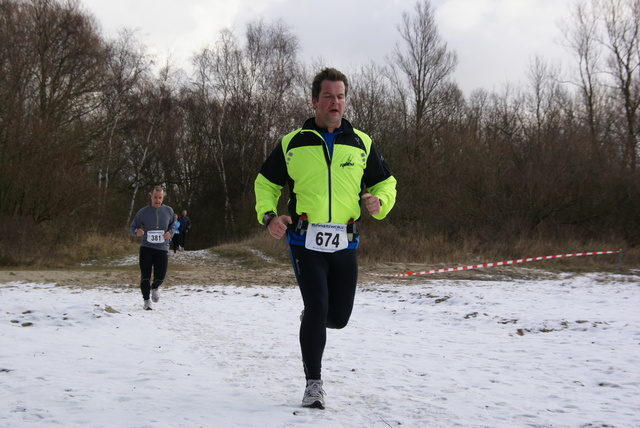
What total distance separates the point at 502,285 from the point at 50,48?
73.0 ft

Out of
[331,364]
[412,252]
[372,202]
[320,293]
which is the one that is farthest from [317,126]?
[412,252]

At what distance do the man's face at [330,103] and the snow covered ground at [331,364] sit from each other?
180cm

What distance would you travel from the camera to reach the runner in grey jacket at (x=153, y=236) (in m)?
8.38

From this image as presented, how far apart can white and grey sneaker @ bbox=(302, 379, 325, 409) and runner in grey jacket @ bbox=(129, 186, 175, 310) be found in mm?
5548

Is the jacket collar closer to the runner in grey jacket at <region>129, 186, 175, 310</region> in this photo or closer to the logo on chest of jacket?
the logo on chest of jacket

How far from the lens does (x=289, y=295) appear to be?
1069 centimetres

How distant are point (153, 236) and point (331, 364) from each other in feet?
14.8

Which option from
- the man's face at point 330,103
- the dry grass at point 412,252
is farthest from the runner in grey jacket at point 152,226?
the dry grass at point 412,252

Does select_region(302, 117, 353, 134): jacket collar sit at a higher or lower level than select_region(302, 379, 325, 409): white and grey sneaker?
higher

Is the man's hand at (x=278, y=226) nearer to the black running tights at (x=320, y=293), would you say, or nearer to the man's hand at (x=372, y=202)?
the black running tights at (x=320, y=293)

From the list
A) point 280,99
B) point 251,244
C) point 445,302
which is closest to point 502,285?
point 445,302

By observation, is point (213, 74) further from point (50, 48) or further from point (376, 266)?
point (376, 266)

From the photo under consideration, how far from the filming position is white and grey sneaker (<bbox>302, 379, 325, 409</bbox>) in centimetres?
330

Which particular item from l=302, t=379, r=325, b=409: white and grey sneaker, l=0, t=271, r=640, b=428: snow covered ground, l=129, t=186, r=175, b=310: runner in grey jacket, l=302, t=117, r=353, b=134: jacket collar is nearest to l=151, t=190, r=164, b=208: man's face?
l=129, t=186, r=175, b=310: runner in grey jacket
